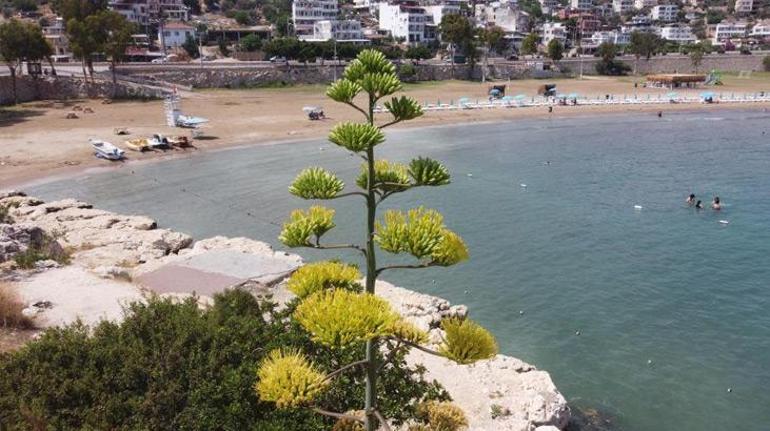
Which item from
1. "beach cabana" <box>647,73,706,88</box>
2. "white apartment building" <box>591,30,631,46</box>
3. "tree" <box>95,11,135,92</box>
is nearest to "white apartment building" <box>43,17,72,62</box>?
"tree" <box>95,11,135,92</box>

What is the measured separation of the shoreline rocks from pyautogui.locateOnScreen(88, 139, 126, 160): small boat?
1596cm

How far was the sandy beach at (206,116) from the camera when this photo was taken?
4453cm

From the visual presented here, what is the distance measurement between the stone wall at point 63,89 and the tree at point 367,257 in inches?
2805

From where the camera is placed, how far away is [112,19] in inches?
2704

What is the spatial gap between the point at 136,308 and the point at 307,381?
23.3 feet

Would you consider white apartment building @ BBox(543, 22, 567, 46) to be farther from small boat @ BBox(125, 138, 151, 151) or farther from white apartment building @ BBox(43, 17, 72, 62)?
→ small boat @ BBox(125, 138, 151, 151)

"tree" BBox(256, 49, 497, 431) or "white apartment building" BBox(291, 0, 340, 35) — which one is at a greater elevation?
"white apartment building" BBox(291, 0, 340, 35)

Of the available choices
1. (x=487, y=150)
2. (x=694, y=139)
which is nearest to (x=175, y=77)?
(x=487, y=150)

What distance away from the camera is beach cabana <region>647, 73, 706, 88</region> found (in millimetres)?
105188

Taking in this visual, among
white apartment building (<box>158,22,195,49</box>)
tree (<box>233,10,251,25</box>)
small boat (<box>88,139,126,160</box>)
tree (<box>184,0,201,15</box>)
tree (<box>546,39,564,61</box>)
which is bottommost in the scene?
small boat (<box>88,139,126,160</box>)

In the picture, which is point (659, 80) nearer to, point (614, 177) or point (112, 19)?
point (614, 177)

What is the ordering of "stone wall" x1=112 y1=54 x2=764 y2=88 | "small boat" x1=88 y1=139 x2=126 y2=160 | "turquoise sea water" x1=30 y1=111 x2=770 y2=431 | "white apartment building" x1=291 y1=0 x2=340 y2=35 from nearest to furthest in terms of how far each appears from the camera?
"turquoise sea water" x1=30 y1=111 x2=770 y2=431 → "small boat" x1=88 y1=139 x2=126 y2=160 → "stone wall" x1=112 y1=54 x2=764 y2=88 → "white apartment building" x1=291 y1=0 x2=340 y2=35

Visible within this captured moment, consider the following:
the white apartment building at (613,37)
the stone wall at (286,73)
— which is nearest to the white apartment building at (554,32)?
the white apartment building at (613,37)

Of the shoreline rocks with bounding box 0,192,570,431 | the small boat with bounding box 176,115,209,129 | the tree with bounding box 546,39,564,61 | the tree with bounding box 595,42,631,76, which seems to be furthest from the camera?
the tree with bounding box 595,42,631,76
